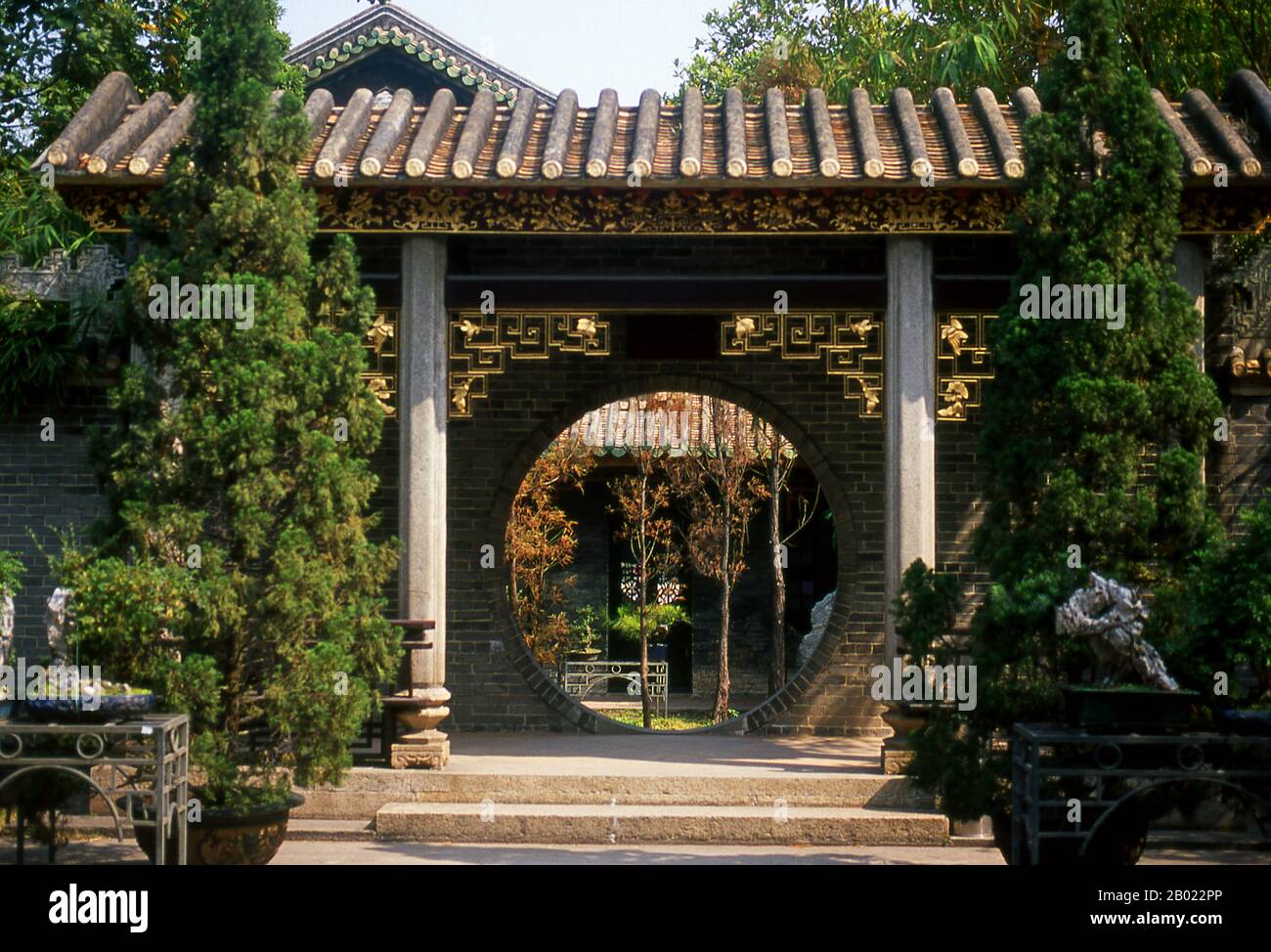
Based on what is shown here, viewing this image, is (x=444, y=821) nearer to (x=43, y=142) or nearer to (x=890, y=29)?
(x=43, y=142)

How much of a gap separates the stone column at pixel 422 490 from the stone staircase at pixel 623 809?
0.93 feet

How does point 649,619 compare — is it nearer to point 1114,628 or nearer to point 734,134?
point 734,134

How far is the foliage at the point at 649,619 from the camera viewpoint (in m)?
16.1

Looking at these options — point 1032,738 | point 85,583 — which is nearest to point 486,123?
point 85,583

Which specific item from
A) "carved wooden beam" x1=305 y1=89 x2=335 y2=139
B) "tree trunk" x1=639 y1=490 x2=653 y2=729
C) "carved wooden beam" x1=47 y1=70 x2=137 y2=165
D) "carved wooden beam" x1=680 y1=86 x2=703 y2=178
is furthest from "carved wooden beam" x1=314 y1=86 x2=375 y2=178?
"tree trunk" x1=639 y1=490 x2=653 y2=729

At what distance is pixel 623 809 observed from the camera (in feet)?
27.2

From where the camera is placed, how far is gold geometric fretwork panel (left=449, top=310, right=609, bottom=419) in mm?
9039

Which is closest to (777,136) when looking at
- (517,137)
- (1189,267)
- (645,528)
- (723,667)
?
(517,137)

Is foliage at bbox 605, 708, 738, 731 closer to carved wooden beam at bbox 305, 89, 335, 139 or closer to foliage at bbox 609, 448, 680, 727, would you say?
foliage at bbox 609, 448, 680, 727

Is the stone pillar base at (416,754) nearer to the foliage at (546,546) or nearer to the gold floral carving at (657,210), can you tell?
the gold floral carving at (657,210)

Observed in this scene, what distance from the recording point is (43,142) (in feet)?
42.1

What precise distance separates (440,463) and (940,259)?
3630 millimetres

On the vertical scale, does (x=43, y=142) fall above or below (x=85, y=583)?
above

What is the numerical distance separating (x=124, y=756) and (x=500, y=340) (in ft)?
11.2
